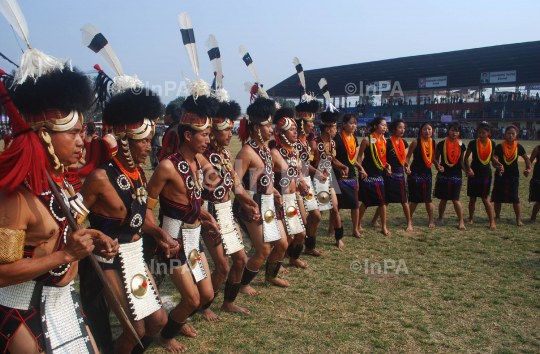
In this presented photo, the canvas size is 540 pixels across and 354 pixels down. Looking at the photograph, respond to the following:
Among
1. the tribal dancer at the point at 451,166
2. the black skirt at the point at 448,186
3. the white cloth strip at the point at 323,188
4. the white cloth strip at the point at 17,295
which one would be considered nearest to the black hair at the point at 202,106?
the white cloth strip at the point at 17,295

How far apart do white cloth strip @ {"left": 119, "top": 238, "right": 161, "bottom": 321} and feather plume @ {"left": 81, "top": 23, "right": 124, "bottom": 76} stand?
142 cm

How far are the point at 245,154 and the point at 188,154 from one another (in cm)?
102

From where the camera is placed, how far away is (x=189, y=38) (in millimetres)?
3787

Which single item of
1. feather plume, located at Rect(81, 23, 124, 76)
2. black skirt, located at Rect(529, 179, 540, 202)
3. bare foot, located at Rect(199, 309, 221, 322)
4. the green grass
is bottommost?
the green grass

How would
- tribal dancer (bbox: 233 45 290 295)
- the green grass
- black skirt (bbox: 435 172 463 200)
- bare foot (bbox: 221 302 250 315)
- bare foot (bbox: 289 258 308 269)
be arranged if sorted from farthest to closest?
black skirt (bbox: 435 172 463 200) → bare foot (bbox: 289 258 308 269) → tribal dancer (bbox: 233 45 290 295) → bare foot (bbox: 221 302 250 315) → the green grass

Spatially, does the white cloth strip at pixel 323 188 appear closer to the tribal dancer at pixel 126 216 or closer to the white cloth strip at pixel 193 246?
the white cloth strip at pixel 193 246

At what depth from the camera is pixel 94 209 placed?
2775mm

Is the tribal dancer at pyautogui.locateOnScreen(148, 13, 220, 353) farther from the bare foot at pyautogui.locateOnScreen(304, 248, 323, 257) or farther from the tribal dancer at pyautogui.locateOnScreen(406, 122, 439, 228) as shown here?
the tribal dancer at pyautogui.locateOnScreen(406, 122, 439, 228)

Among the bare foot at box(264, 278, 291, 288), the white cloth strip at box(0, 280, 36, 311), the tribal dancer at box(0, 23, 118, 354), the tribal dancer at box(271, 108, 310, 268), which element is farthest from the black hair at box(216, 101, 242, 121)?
the white cloth strip at box(0, 280, 36, 311)

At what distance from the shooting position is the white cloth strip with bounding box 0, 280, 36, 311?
1981 mm

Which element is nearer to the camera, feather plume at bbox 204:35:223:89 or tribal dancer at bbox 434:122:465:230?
feather plume at bbox 204:35:223:89

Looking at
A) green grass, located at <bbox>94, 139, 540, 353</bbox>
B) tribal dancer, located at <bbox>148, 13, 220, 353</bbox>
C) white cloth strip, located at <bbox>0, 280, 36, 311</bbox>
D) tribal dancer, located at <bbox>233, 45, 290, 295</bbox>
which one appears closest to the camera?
white cloth strip, located at <bbox>0, 280, 36, 311</bbox>

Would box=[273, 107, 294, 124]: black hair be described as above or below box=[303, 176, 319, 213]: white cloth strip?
above

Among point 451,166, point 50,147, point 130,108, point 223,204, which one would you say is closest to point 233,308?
point 223,204
